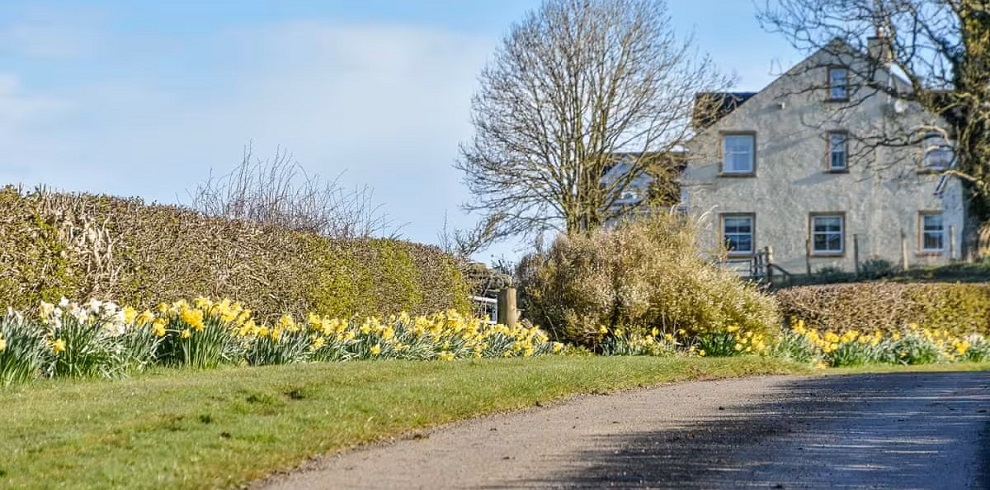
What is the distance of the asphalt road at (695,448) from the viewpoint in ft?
25.3

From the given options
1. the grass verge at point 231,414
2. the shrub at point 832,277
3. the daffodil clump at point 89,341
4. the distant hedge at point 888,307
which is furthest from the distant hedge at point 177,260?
the shrub at point 832,277

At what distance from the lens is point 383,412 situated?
33.2 ft

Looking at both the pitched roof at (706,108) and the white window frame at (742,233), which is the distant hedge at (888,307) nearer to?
the pitched roof at (706,108)

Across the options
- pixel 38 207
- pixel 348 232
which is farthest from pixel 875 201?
pixel 38 207

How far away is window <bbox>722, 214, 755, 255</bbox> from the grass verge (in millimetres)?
31604

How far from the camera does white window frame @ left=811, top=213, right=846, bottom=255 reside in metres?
44.9

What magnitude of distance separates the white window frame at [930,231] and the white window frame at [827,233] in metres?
2.73

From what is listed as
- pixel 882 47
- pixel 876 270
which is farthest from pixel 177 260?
pixel 876 270

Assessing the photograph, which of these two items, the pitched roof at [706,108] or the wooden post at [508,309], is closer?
the wooden post at [508,309]

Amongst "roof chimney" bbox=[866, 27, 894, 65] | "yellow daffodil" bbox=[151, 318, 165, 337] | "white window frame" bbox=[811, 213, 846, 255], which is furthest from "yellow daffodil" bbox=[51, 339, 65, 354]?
"white window frame" bbox=[811, 213, 846, 255]

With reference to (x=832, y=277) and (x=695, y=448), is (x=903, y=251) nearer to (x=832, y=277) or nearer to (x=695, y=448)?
(x=832, y=277)

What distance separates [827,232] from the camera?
1775 inches

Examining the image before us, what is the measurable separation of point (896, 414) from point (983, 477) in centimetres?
358

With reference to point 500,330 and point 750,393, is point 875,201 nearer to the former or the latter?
point 500,330
